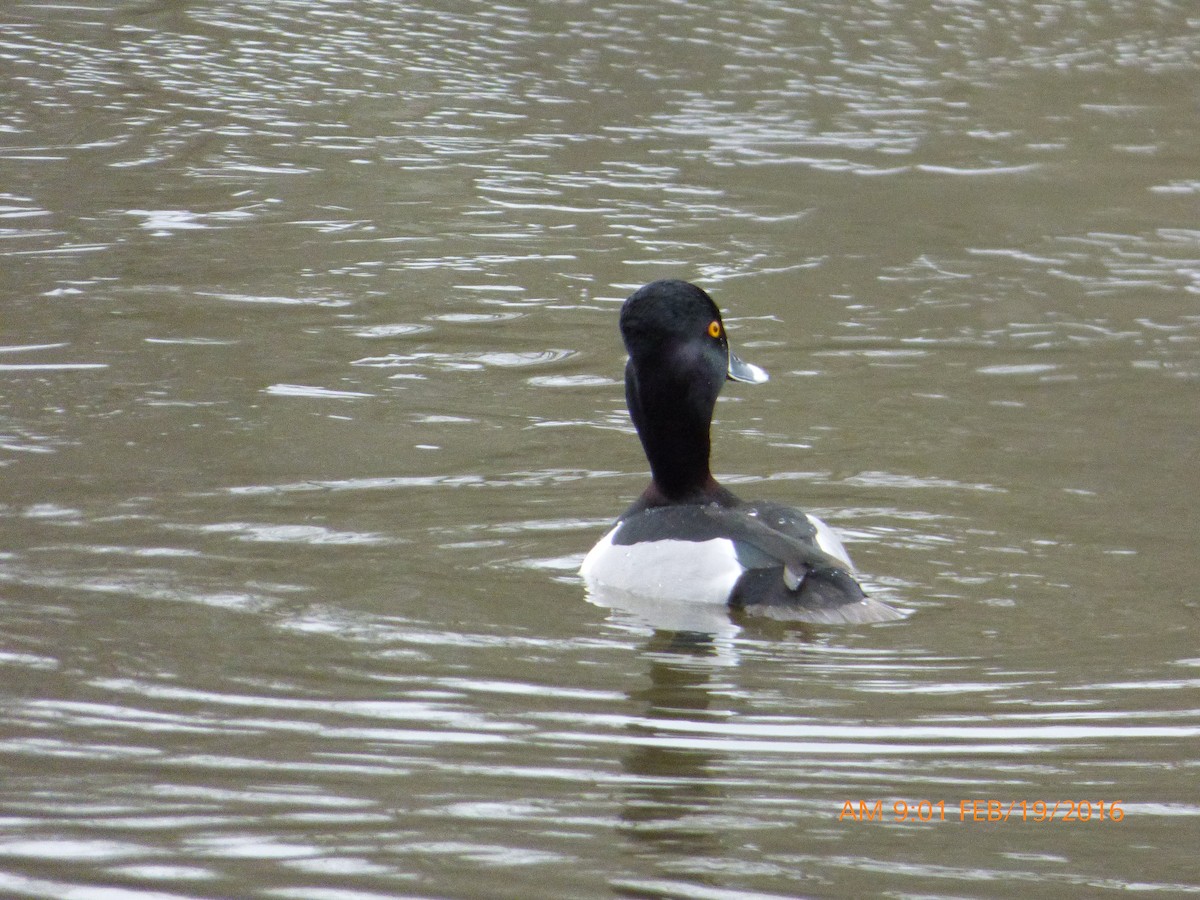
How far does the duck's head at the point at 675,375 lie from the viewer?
6.52 metres

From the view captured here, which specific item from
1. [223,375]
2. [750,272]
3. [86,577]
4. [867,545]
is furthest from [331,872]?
[750,272]

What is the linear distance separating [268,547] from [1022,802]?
308 cm

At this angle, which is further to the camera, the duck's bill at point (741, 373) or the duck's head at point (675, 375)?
the duck's bill at point (741, 373)

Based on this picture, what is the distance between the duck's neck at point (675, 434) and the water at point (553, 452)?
0.45 m

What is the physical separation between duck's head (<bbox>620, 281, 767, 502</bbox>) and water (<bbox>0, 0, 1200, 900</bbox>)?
1.64 ft

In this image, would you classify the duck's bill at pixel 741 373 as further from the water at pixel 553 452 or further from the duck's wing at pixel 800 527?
the water at pixel 553 452

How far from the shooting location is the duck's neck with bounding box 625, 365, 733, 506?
261 inches

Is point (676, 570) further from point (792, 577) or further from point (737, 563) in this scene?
point (792, 577)

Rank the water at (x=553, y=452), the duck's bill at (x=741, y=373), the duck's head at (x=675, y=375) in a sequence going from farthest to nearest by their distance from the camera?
the duck's bill at (x=741, y=373) < the duck's head at (x=675, y=375) < the water at (x=553, y=452)

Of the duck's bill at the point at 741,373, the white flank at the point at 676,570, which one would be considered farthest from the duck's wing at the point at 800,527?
the duck's bill at the point at 741,373

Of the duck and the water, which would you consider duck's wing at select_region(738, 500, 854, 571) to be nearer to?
the duck

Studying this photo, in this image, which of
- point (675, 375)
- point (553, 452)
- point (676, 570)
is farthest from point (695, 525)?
point (553, 452)

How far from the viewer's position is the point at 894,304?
34.1 feet

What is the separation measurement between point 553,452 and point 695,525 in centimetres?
165
